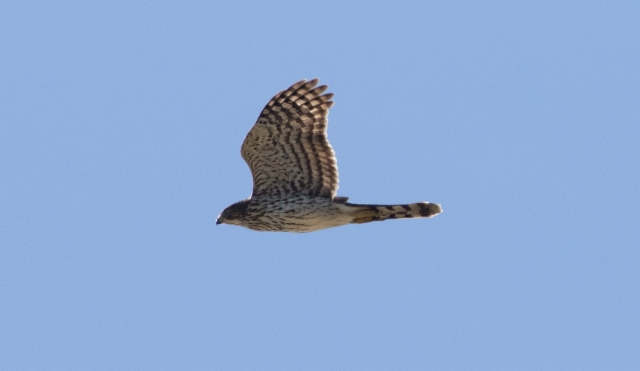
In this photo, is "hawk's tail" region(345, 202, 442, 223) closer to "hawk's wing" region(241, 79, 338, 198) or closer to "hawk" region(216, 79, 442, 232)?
"hawk" region(216, 79, 442, 232)

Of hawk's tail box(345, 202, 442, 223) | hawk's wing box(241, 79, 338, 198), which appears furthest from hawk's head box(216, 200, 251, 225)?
hawk's tail box(345, 202, 442, 223)

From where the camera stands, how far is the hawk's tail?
55.4 feet

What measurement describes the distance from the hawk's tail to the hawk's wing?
500 mm

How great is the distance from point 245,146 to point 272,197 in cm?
74

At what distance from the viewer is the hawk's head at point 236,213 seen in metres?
17.1

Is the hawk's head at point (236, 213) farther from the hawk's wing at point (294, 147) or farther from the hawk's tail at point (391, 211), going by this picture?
the hawk's tail at point (391, 211)

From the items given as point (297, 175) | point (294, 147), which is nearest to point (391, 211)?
point (297, 175)

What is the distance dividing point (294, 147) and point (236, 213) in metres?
1.11

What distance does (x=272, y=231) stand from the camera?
17156 mm

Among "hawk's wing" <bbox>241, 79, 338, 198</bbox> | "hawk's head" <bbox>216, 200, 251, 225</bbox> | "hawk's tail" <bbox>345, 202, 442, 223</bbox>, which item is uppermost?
"hawk's wing" <bbox>241, 79, 338, 198</bbox>

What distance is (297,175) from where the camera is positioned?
17.3 m

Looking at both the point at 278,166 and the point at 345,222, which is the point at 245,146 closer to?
the point at 278,166

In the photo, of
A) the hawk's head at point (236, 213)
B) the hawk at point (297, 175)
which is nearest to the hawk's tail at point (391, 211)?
the hawk at point (297, 175)

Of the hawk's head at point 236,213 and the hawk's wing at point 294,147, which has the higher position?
the hawk's wing at point 294,147
